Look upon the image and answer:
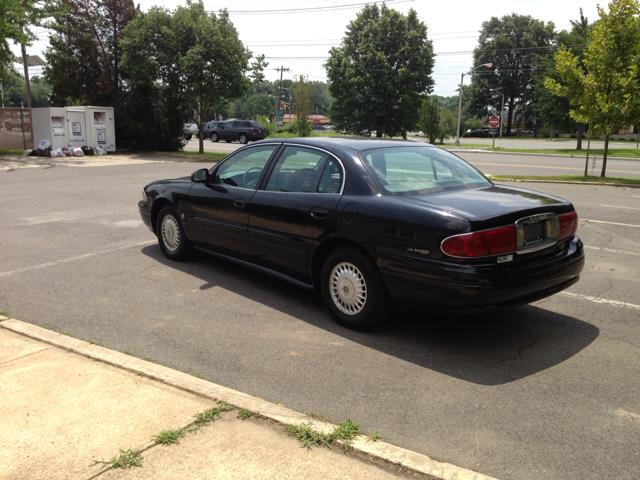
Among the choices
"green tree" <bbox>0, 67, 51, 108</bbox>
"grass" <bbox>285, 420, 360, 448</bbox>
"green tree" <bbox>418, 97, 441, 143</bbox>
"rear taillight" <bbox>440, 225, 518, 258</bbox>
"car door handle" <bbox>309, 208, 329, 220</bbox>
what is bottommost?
"grass" <bbox>285, 420, 360, 448</bbox>

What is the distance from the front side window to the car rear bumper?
121cm

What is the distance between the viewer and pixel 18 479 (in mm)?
2721

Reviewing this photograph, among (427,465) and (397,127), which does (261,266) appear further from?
(397,127)

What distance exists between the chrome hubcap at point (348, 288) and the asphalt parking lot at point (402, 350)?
9.3 inches

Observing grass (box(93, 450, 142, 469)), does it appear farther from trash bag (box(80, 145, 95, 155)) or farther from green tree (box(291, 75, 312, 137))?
green tree (box(291, 75, 312, 137))

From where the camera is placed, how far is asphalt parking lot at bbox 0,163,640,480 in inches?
127

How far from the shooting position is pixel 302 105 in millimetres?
53500

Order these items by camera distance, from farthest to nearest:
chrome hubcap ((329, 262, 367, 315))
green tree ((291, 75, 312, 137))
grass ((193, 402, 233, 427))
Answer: green tree ((291, 75, 312, 137)) → chrome hubcap ((329, 262, 367, 315)) → grass ((193, 402, 233, 427))

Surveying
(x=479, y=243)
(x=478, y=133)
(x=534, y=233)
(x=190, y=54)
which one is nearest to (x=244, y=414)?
(x=479, y=243)

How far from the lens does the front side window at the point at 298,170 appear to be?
5.25 m

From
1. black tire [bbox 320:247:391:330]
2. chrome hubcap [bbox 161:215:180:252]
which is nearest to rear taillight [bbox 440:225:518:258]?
black tire [bbox 320:247:391:330]

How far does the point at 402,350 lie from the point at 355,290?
626 millimetres

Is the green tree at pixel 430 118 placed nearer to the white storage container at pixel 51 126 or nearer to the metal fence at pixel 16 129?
the white storage container at pixel 51 126

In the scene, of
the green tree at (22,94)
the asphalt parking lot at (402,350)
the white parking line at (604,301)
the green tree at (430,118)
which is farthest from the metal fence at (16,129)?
the green tree at (22,94)
